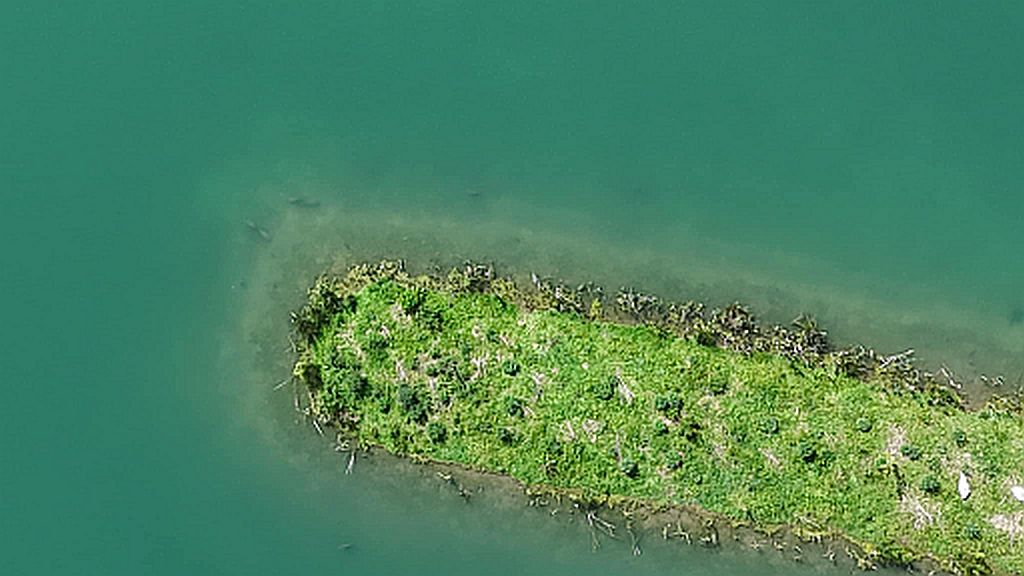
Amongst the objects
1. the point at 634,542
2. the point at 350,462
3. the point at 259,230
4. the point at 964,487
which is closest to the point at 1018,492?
the point at 964,487

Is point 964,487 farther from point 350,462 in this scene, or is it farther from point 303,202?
point 303,202

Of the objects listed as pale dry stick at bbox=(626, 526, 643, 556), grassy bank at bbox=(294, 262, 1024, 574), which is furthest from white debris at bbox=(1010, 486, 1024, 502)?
pale dry stick at bbox=(626, 526, 643, 556)

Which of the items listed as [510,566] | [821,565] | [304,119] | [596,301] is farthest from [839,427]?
[304,119]

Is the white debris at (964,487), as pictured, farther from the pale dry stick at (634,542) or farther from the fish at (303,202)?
the fish at (303,202)

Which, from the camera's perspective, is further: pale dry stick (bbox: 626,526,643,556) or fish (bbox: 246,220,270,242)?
fish (bbox: 246,220,270,242)

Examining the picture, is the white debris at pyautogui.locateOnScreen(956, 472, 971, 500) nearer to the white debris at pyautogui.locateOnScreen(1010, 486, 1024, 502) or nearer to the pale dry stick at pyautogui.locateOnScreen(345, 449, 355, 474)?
the white debris at pyautogui.locateOnScreen(1010, 486, 1024, 502)

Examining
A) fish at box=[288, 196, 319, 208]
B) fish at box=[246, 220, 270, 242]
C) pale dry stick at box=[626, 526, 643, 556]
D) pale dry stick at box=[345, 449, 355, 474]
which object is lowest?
pale dry stick at box=[626, 526, 643, 556]

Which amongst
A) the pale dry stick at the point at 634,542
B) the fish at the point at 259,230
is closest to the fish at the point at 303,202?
the fish at the point at 259,230
